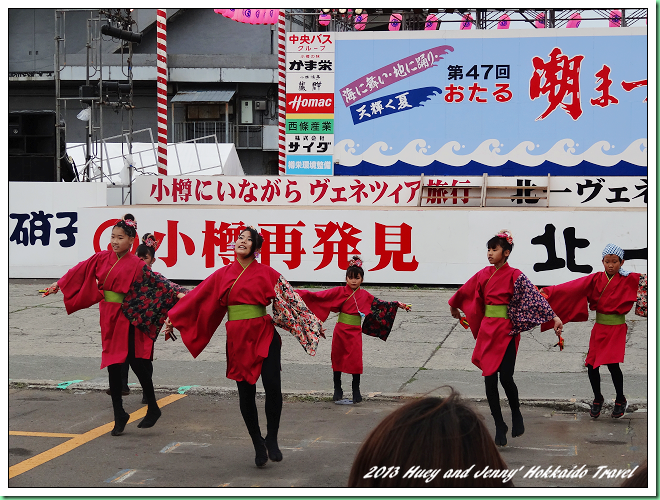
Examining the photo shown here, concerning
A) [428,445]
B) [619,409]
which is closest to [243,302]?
[619,409]

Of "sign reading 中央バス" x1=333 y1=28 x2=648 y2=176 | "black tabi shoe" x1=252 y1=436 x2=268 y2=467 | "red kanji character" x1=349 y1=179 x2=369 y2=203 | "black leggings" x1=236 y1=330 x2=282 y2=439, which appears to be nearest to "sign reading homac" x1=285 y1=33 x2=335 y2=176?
"sign reading 中央バス" x1=333 y1=28 x2=648 y2=176

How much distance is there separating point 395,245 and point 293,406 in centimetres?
788

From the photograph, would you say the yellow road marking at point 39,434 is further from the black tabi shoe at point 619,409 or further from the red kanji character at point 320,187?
the red kanji character at point 320,187

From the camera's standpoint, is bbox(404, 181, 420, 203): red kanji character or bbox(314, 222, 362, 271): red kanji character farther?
bbox(404, 181, 420, 203): red kanji character

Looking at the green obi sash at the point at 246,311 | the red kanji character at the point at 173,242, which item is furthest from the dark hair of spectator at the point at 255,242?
the red kanji character at the point at 173,242

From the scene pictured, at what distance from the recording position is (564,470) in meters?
5.85

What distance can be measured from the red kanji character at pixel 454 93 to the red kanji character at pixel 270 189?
4.62 metres

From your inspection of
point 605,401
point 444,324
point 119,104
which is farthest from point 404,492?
point 119,104

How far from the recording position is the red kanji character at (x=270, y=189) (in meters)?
17.4

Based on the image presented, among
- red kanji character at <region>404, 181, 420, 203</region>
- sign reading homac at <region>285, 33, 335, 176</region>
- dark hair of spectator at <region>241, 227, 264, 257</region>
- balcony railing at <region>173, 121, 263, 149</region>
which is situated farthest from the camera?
balcony railing at <region>173, 121, 263, 149</region>

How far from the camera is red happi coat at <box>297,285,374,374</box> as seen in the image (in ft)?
26.6

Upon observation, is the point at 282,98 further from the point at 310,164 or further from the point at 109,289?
the point at 109,289

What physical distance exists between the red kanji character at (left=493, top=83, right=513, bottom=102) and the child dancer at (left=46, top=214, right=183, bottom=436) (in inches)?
533

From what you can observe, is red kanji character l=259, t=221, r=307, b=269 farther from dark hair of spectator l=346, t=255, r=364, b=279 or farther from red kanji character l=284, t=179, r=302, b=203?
dark hair of spectator l=346, t=255, r=364, b=279
